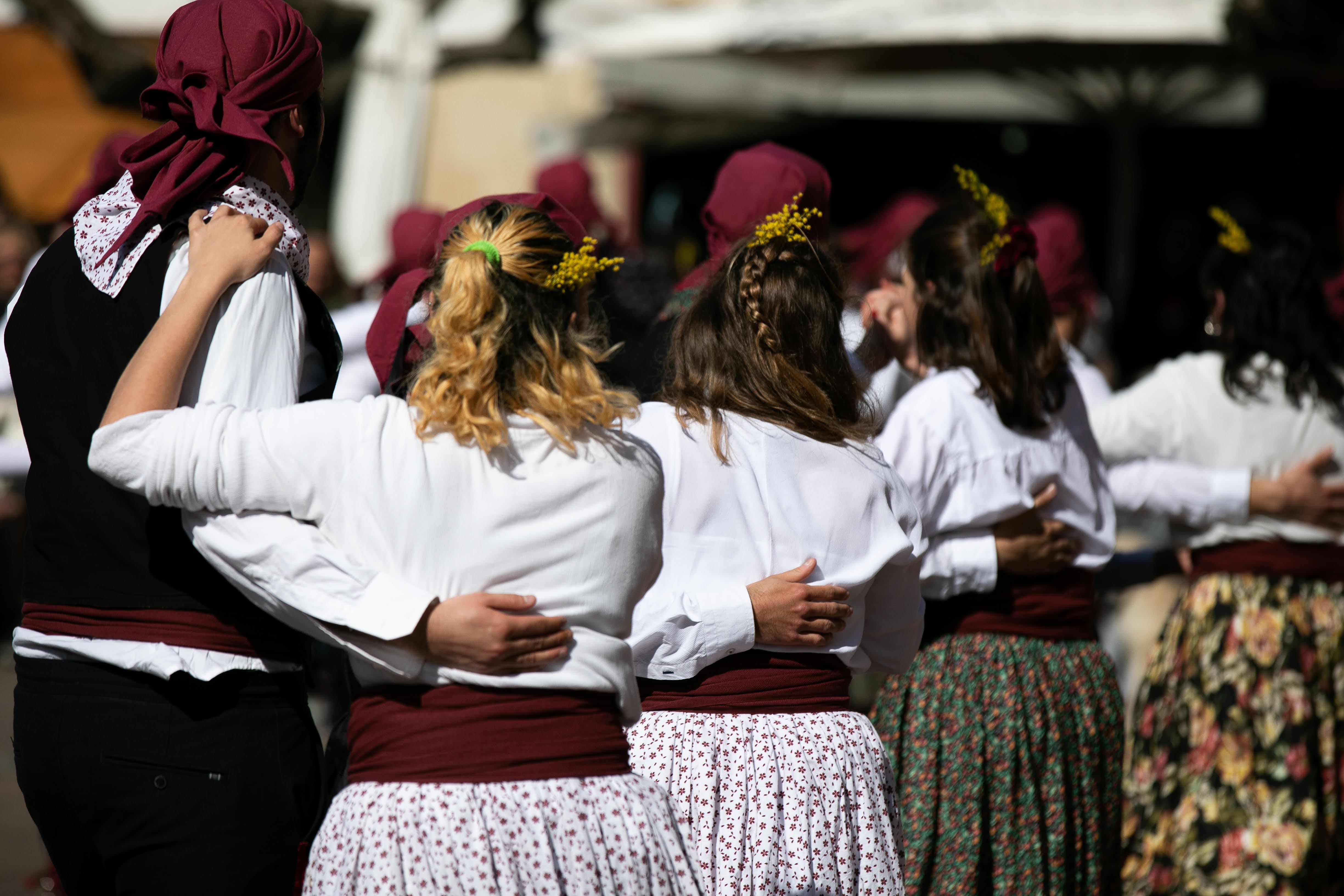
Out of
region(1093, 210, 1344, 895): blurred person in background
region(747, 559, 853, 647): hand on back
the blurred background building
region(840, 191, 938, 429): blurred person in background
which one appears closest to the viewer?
region(747, 559, 853, 647): hand on back

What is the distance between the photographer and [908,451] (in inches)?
116

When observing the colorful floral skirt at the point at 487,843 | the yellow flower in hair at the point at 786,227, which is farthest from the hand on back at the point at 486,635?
the yellow flower in hair at the point at 786,227

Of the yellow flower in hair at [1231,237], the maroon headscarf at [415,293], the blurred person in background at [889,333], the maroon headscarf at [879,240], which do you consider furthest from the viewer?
the maroon headscarf at [879,240]

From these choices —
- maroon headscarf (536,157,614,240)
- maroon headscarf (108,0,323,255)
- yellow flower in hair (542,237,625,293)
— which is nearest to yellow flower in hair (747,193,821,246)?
yellow flower in hair (542,237,625,293)

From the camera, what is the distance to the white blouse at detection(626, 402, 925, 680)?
233 cm

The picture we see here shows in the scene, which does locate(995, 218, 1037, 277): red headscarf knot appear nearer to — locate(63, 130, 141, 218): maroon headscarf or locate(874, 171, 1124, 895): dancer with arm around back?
locate(874, 171, 1124, 895): dancer with arm around back

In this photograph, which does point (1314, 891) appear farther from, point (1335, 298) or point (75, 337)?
point (75, 337)

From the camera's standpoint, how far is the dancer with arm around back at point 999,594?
9.72 ft

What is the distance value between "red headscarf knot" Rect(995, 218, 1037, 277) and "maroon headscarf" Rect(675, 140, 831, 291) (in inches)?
18.4

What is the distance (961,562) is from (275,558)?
1.61 metres

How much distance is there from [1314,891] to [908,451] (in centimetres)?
174

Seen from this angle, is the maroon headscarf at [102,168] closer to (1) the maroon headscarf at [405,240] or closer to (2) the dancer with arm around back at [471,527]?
(1) the maroon headscarf at [405,240]

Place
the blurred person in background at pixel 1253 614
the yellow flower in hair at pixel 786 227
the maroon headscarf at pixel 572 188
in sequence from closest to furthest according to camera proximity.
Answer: the yellow flower in hair at pixel 786 227 < the blurred person in background at pixel 1253 614 < the maroon headscarf at pixel 572 188

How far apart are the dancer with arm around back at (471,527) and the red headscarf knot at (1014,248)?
1383 millimetres
